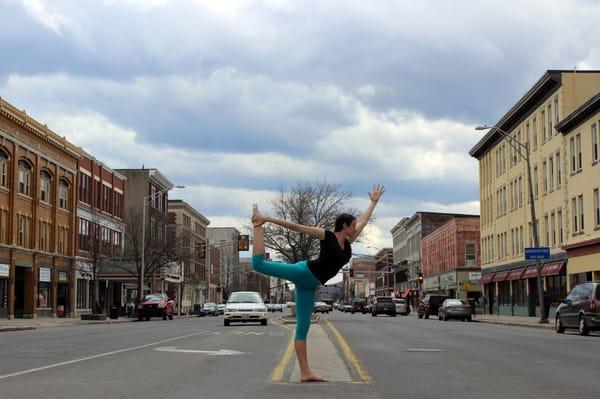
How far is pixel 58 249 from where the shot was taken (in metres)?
58.4

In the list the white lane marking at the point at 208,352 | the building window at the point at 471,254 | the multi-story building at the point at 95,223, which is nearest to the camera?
the white lane marking at the point at 208,352

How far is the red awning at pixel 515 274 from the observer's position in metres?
58.2

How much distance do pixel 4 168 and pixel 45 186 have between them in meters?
6.98

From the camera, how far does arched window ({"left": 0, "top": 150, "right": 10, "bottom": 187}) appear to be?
159 ft

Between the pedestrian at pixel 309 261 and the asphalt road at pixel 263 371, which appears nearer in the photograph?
the pedestrian at pixel 309 261

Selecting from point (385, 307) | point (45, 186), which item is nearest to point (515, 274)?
point (385, 307)

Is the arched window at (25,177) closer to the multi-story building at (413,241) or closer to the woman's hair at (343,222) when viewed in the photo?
the woman's hair at (343,222)

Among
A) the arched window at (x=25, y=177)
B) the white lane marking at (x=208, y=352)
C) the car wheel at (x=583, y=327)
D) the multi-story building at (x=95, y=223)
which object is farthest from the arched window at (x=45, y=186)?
the white lane marking at (x=208, y=352)

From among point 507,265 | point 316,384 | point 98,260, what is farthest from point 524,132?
point 316,384

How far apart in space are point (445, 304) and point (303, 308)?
142ft

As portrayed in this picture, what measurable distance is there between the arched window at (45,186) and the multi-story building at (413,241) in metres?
52.6

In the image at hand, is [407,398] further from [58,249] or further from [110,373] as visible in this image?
[58,249]

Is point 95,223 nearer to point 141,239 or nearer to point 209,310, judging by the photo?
point 141,239

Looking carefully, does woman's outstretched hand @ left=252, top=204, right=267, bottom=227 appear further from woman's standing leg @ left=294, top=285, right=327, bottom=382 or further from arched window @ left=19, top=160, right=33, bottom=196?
arched window @ left=19, top=160, right=33, bottom=196
